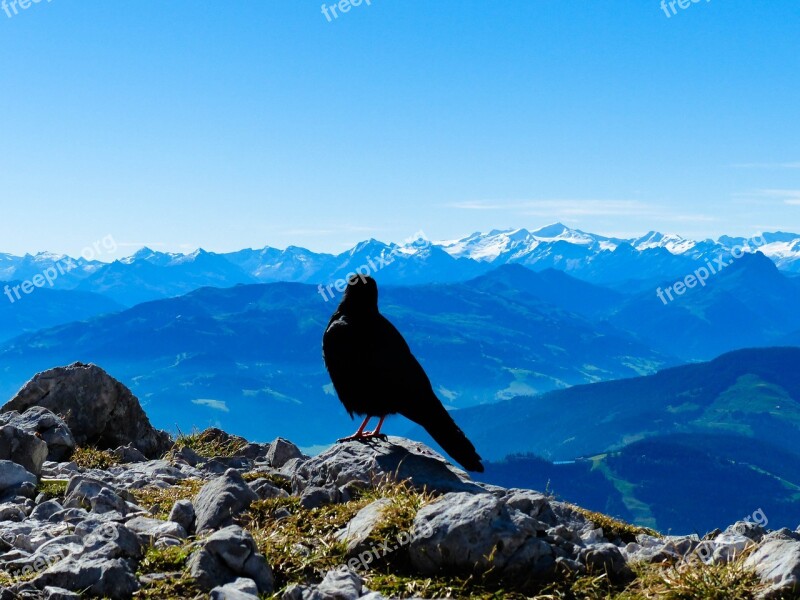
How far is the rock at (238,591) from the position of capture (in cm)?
602

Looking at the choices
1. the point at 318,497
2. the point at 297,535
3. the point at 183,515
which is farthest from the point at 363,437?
the point at 297,535

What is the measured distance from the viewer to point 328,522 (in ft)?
26.8

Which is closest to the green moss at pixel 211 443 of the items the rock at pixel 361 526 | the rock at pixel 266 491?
the rock at pixel 266 491

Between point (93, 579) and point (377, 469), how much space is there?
424 cm

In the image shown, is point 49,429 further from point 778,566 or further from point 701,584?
point 778,566

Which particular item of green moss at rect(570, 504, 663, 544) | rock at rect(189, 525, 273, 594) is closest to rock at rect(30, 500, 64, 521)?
rock at rect(189, 525, 273, 594)

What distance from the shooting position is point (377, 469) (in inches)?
392

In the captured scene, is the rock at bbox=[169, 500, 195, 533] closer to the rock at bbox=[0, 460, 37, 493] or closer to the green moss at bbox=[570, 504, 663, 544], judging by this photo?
the rock at bbox=[0, 460, 37, 493]

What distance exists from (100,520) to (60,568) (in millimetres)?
1947

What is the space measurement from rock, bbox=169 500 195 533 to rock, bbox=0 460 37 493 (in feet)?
12.4

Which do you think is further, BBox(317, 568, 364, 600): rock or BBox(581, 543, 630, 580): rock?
BBox(581, 543, 630, 580): rock

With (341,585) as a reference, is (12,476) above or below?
above

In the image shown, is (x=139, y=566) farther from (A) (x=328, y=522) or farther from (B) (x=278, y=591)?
(A) (x=328, y=522)

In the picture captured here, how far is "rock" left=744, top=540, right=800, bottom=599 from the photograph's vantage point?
6.11 metres
